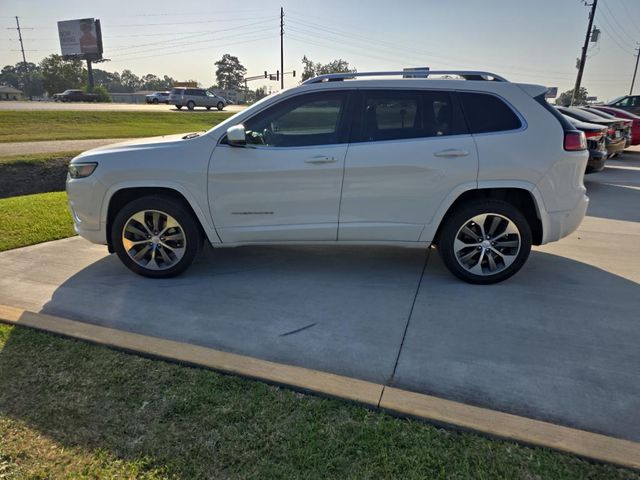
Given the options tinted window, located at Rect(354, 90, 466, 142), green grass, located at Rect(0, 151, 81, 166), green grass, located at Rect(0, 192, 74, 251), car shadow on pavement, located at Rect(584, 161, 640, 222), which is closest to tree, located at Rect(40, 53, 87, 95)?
green grass, located at Rect(0, 151, 81, 166)

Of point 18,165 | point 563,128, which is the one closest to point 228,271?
point 563,128

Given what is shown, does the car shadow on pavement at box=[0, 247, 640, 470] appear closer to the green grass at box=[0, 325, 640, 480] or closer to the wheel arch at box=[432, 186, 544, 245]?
the green grass at box=[0, 325, 640, 480]

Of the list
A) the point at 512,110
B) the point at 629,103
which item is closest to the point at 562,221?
the point at 512,110

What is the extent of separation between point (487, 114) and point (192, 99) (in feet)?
125

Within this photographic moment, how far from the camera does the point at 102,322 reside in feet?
11.6

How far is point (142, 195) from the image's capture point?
4.26m

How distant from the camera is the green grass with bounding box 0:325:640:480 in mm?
2107

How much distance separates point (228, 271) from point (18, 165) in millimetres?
8247

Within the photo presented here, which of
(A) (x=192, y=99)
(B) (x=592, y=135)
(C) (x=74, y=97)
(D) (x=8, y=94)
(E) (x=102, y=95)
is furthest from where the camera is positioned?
(D) (x=8, y=94)

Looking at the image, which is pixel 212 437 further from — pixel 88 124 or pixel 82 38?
pixel 82 38

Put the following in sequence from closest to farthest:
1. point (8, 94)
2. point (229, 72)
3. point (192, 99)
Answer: point (192, 99), point (8, 94), point (229, 72)

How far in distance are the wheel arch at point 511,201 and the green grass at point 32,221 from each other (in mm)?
4703

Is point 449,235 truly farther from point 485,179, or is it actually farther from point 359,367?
point 359,367

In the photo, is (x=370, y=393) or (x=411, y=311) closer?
(x=370, y=393)
